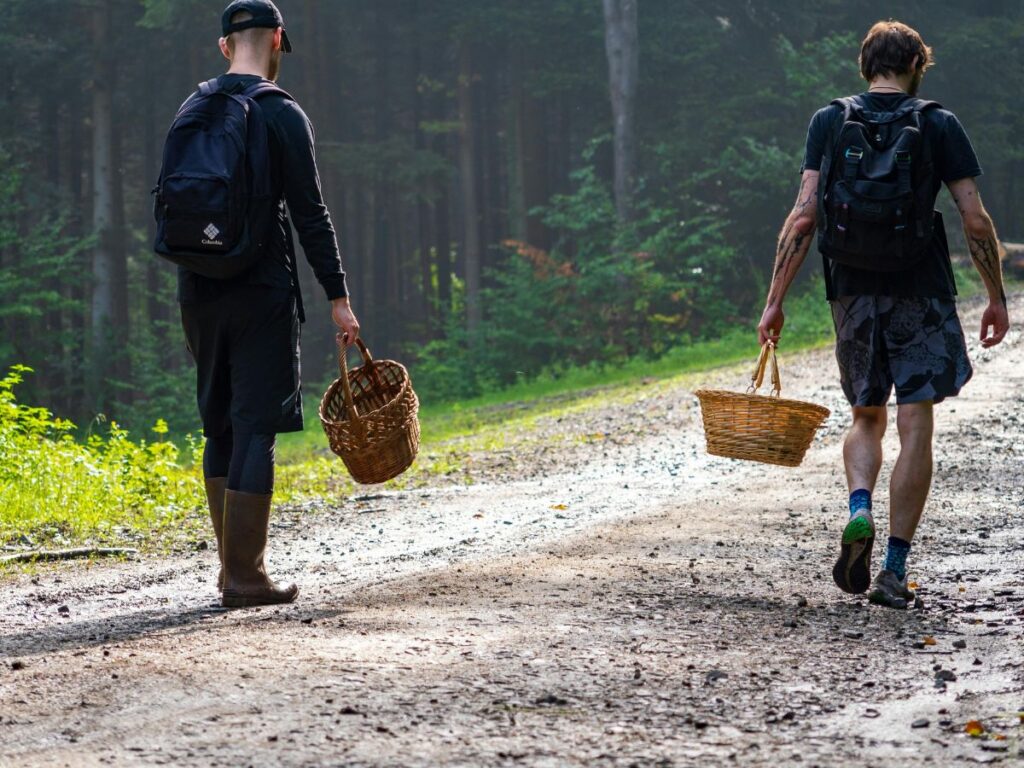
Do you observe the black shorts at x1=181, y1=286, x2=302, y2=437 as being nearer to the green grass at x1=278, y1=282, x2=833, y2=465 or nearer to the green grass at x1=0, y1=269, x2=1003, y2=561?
the green grass at x1=0, y1=269, x2=1003, y2=561

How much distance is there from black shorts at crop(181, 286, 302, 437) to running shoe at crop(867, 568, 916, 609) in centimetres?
239

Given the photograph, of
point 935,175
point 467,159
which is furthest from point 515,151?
point 935,175

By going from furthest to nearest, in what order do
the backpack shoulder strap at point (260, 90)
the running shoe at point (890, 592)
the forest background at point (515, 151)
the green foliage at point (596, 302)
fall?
the forest background at point (515, 151)
the green foliage at point (596, 302)
the backpack shoulder strap at point (260, 90)
the running shoe at point (890, 592)

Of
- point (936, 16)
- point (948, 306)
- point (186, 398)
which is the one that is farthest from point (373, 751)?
point (936, 16)

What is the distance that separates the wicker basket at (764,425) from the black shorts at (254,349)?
6.14ft

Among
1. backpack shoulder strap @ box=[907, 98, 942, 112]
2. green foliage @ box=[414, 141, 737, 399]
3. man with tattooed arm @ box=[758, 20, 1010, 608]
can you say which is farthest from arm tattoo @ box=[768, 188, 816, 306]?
green foliage @ box=[414, 141, 737, 399]

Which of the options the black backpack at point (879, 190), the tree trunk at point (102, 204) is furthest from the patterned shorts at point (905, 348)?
the tree trunk at point (102, 204)

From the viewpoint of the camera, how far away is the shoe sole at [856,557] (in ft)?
16.9

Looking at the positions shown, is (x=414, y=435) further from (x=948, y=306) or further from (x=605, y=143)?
(x=605, y=143)

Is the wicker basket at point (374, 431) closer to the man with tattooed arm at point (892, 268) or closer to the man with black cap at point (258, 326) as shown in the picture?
the man with black cap at point (258, 326)

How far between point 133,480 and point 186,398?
2017cm

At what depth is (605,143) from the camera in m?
34.8

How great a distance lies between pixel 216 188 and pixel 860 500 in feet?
9.16

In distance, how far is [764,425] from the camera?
5.83m
